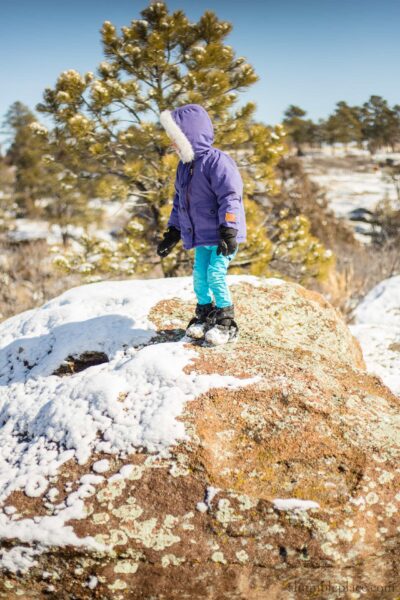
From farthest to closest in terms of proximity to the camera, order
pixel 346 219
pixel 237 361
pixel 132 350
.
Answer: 1. pixel 346 219
2. pixel 132 350
3. pixel 237 361

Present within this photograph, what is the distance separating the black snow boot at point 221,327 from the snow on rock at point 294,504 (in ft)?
3.70

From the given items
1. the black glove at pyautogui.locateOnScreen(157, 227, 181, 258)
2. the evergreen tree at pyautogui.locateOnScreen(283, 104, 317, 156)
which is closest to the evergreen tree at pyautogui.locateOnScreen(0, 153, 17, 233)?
the black glove at pyautogui.locateOnScreen(157, 227, 181, 258)

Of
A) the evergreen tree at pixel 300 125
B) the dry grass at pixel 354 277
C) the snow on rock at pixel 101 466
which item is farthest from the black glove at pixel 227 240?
the evergreen tree at pixel 300 125

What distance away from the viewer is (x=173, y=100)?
256 inches

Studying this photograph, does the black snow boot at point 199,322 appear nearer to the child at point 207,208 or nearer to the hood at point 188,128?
the child at point 207,208

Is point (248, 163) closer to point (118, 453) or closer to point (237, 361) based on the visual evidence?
point (237, 361)

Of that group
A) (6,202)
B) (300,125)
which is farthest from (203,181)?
(300,125)

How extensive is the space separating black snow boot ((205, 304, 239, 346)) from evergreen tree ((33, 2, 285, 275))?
355 centimetres

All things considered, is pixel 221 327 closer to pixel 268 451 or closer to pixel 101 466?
pixel 268 451

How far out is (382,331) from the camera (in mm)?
5641

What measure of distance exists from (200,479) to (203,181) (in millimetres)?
1884

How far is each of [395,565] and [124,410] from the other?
5.01 ft

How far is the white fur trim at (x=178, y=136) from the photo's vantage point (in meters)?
2.88

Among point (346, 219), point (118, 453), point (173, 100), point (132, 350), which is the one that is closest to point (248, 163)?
point (173, 100)
